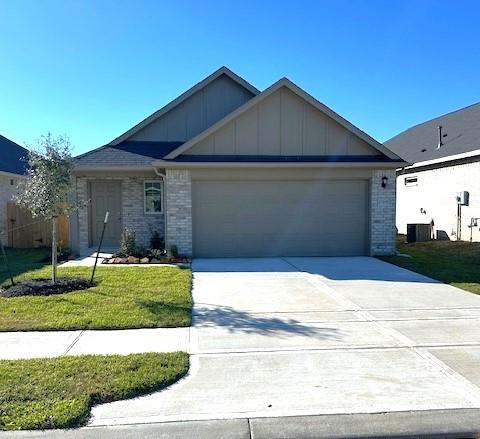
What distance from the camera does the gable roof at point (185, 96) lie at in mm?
14297

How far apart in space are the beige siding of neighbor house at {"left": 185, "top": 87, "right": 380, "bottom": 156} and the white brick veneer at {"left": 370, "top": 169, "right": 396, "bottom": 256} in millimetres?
801

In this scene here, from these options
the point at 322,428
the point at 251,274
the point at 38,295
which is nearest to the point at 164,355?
the point at 322,428

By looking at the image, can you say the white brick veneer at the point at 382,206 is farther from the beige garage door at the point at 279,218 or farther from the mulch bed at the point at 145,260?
the mulch bed at the point at 145,260

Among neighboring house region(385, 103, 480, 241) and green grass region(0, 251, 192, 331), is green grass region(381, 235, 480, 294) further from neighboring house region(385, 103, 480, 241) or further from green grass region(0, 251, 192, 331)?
green grass region(0, 251, 192, 331)

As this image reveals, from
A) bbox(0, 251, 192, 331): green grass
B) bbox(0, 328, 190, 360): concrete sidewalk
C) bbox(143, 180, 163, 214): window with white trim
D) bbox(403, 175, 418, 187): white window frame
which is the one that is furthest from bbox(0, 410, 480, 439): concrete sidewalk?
bbox(403, 175, 418, 187): white window frame

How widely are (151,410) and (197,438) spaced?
22.0 inches

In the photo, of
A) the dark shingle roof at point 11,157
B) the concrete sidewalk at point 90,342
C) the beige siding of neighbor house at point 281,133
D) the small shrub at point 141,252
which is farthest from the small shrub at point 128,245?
the dark shingle roof at point 11,157

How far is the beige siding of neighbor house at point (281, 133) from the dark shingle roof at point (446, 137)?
22.0ft

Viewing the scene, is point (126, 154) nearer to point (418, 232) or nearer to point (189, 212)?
point (189, 212)

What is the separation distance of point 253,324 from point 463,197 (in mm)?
13031

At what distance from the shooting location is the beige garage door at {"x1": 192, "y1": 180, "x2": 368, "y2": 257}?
1173 centimetres

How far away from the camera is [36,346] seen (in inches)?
188

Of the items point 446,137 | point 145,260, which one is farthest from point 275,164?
point 446,137

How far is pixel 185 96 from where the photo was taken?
14.5 meters
